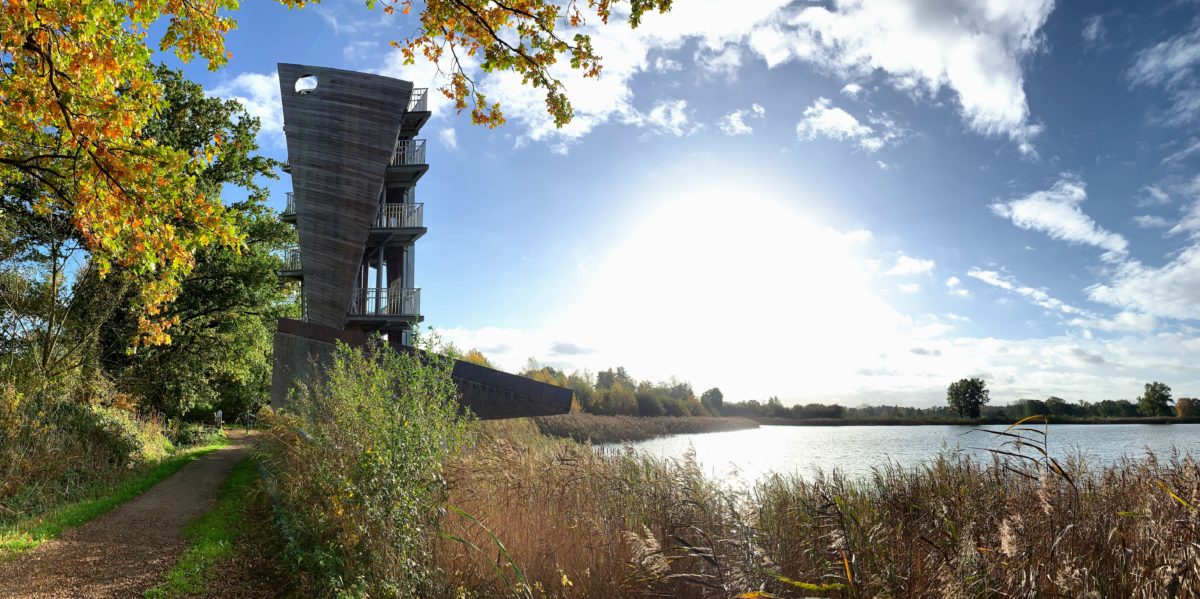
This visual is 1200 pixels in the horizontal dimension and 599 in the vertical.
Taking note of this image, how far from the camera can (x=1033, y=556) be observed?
10.1 ft

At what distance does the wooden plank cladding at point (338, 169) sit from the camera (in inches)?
696

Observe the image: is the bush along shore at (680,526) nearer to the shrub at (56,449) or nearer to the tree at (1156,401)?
the shrub at (56,449)

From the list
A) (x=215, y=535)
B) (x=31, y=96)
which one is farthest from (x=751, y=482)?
(x=31, y=96)

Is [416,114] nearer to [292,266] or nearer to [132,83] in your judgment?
[292,266]

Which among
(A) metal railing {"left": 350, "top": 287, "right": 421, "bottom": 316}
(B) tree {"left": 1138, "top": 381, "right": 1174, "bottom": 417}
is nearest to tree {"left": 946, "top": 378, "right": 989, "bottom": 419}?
(B) tree {"left": 1138, "top": 381, "right": 1174, "bottom": 417}

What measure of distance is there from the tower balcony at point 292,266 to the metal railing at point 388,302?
2.08 metres

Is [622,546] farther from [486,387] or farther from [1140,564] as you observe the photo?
[486,387]

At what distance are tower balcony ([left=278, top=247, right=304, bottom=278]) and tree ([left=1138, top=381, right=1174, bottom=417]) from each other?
33103mm

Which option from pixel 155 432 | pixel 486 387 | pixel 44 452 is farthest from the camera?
pixel 155 432

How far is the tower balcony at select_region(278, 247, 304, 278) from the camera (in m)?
19.2

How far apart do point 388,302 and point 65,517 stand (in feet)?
31.5

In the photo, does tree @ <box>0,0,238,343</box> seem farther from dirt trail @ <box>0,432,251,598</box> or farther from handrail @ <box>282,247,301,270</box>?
handrail @ <box>282,247,301,270</box>

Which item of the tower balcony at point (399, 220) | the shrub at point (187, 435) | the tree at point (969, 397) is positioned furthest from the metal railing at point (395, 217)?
the tree at point (969, 397)

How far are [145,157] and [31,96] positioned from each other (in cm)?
107
